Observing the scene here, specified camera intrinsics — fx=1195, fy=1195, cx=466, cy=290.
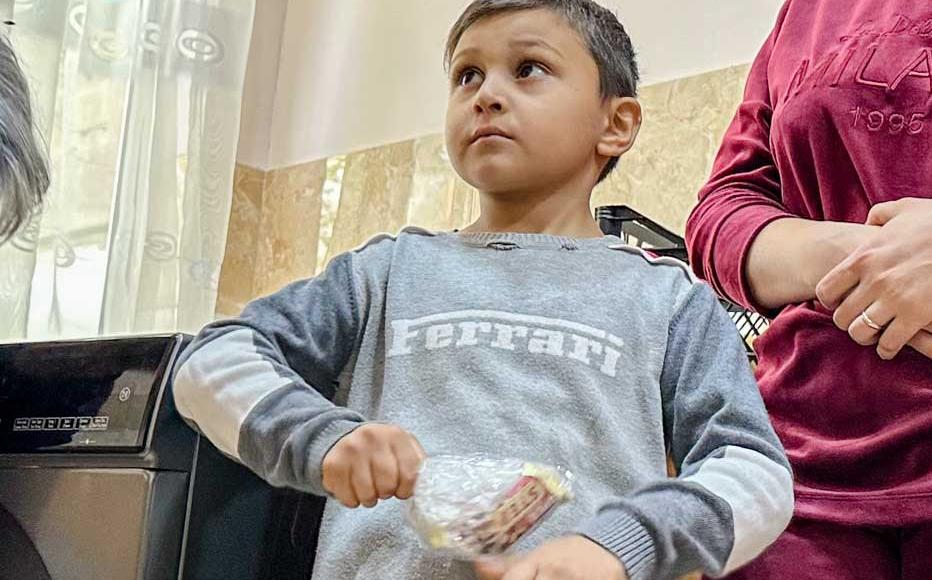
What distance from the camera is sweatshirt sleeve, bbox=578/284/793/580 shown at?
66 centimetres

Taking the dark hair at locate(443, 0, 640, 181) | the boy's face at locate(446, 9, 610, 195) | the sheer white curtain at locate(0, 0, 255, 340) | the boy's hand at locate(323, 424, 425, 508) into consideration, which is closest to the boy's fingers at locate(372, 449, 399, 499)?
the boy's hand at locate(323, 424, 425, 508)

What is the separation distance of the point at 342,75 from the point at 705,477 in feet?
6.03

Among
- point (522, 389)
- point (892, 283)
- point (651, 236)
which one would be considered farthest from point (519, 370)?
point (651, 236)

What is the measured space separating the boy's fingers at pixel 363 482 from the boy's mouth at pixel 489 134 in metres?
0.31

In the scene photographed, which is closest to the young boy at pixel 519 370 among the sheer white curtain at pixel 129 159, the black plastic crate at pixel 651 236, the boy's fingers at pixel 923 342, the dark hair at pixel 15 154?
the boy's fingers at pixel 923 342

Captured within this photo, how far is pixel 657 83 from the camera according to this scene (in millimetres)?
1796

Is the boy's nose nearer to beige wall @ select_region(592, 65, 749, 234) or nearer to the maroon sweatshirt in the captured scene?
the maroon sweatshirt

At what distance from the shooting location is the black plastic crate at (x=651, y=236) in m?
1.33

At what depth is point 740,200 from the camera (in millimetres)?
922

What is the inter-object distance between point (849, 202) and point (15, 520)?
67cm

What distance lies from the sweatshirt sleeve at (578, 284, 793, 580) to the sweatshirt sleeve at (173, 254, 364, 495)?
0.17m

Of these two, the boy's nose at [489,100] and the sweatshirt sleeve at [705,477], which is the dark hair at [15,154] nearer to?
the boy's nose at [489,100]

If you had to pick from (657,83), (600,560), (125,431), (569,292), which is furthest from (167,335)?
(657,83)

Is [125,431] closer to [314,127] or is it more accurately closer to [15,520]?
[15,520]
